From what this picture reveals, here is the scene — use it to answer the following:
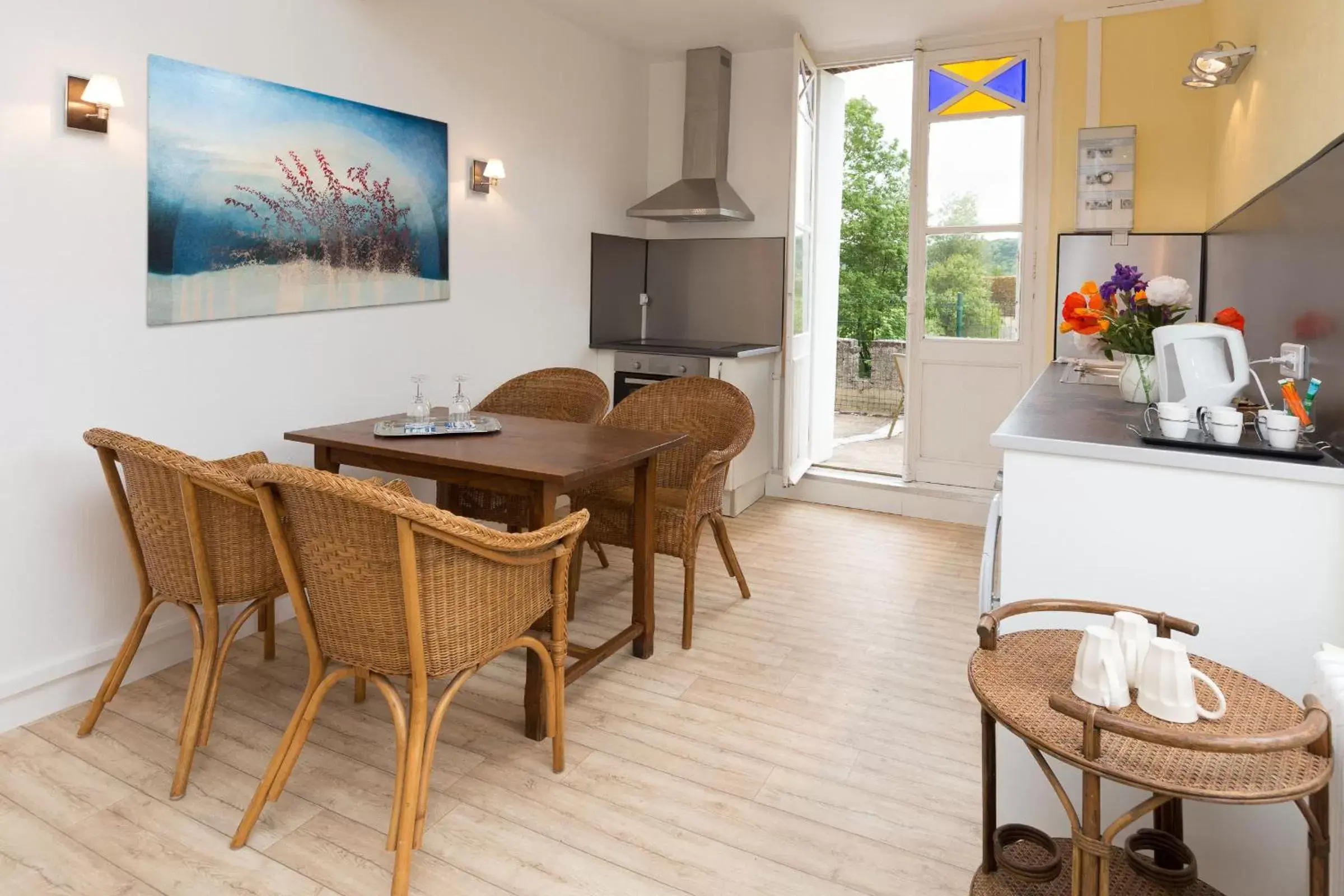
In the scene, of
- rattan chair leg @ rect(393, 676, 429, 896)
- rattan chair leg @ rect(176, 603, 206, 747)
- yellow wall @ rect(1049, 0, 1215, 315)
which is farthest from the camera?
yellow wall @ rect(1049, 0, 1215, 315)

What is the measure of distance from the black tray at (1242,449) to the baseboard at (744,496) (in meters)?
→ 3.15

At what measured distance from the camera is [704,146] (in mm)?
5215

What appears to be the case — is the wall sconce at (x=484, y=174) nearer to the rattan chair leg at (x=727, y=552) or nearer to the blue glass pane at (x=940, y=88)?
the rattan chair leg at (x=727, y=552)

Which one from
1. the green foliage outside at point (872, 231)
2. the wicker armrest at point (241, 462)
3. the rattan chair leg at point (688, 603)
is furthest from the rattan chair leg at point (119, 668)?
the green foliage outside at point (872, 231)

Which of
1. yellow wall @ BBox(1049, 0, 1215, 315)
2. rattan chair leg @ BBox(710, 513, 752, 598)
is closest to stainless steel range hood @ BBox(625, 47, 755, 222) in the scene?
yellow wall @ BBox(1049, 0, 1215, 315)

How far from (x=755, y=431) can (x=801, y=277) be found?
1.02 meters

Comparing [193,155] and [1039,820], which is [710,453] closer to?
[1039,820]

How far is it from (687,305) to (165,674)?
3676 millimetres

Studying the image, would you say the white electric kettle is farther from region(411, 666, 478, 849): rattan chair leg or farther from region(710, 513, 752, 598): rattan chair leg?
region(411, 666, 478, 849): rattan chair leg

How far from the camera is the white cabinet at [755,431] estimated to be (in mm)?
4777

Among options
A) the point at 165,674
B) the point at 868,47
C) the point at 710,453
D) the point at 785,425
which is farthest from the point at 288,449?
the point at 868,47

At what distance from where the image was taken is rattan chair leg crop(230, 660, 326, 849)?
1932 millimetres

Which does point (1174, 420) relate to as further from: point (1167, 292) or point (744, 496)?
point (744, 496)

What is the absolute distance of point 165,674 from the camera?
284cm
